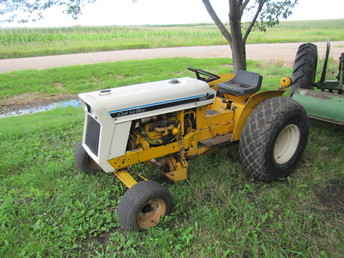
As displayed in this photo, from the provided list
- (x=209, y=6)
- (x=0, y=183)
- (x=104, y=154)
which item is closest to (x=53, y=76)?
(x=209, y=6)

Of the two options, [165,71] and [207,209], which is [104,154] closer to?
[207,209]

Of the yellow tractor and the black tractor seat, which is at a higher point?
the black tractor seat

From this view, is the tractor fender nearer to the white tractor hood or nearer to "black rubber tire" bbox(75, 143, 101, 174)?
the white tractor hood

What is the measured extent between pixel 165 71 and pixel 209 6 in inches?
237

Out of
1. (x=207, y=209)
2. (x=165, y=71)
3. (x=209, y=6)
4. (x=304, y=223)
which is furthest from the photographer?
(x=165, y=71)

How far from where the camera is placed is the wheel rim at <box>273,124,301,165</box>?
3.45 metres

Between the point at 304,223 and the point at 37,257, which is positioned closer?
the point at 37,257

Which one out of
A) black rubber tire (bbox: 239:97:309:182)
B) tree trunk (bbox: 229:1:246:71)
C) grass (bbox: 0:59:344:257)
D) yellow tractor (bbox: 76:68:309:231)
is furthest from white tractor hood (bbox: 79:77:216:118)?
tree trunk (bbox: 229:1:246:71)

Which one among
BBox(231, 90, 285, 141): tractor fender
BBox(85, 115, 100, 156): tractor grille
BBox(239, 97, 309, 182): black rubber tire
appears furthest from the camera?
BBox(231, 90, 285, 141): tractor fender

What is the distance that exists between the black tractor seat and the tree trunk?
236cm

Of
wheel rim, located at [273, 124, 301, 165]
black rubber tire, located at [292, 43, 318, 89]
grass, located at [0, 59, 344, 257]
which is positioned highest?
black rubber tire, located at [292, 43, 318, 89]

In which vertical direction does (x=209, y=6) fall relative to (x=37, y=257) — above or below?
above

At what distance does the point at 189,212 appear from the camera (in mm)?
2881

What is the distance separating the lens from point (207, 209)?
288 centimetres
